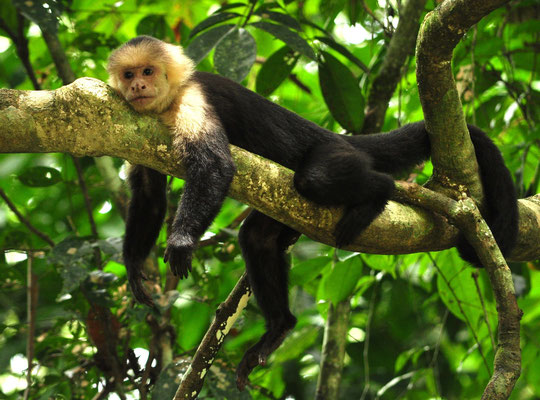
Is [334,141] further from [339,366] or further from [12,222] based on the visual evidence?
[12,222]

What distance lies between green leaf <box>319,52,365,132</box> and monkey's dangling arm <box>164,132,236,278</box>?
115 centimetres

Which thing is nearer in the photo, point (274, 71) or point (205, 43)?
point (205, 43)

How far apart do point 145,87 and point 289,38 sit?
815mm

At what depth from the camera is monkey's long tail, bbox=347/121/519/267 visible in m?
2.49

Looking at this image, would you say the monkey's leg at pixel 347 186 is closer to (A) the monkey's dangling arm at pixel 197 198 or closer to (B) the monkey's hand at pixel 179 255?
(A) the monkey's dangling arm at pixel 197 198

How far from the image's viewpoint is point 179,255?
2309 mm

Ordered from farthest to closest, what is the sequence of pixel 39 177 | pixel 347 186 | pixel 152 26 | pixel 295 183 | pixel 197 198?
pixel 152 26, pixel 39 177, pixel 347 186, pixel 197 198, pixel 295 183

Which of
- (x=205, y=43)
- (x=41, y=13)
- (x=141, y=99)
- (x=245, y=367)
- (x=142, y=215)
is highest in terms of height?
(x=41, y=13)

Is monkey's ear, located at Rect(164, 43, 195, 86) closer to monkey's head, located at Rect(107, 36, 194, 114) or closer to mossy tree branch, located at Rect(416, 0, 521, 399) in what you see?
monkey's head, located at Rect(107, 36, 194, 114)

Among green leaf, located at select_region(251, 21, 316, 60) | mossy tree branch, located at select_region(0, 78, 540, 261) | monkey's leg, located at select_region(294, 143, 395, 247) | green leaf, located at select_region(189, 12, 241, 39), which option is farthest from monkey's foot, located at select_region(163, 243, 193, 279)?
green leaf, located at select_region(189, 12, 241, 39)

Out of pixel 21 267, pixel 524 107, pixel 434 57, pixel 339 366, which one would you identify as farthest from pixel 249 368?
pixel 524 107

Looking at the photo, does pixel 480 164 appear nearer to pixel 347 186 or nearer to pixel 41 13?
pixel 347 186

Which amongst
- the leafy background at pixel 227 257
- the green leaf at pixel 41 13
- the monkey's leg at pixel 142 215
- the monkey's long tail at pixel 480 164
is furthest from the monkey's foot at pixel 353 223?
the green leaf at pixel 41 13

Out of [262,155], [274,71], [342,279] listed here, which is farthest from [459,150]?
[274,71]
